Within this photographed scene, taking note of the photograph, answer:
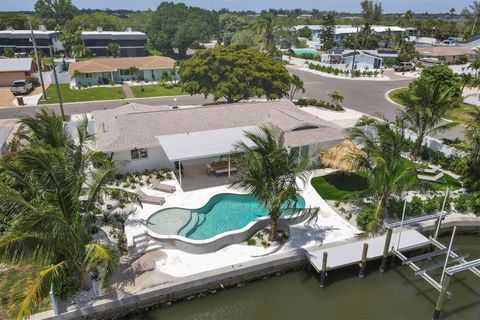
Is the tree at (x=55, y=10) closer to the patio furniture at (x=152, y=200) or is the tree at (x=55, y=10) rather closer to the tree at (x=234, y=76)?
the tree at (x=234, y=76)

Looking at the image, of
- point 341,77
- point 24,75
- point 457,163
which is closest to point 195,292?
point 457,163

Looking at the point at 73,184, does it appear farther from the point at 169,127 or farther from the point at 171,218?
the point at 169,127

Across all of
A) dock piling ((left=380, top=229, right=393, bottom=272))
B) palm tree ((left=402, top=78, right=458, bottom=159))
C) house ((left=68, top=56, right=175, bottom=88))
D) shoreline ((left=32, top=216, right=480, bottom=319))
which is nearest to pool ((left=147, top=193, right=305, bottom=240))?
shoreline ((left=32, top=216, right=480, bottom=319))

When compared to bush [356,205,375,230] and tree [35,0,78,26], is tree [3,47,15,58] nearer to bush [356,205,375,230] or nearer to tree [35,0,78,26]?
tree [35,0,78,26]

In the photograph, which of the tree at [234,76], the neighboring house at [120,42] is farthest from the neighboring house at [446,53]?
the neighboring house at [120,42]

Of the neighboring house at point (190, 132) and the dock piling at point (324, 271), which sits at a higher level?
the neighboring house at point (190, 132)

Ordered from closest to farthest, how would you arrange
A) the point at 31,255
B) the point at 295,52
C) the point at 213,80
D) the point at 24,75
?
the point at 31,255
the point at 213,80
the point at 24,75
the point at 295,52

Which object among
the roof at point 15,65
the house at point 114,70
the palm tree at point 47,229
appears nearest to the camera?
the palm tree at point 47,229
